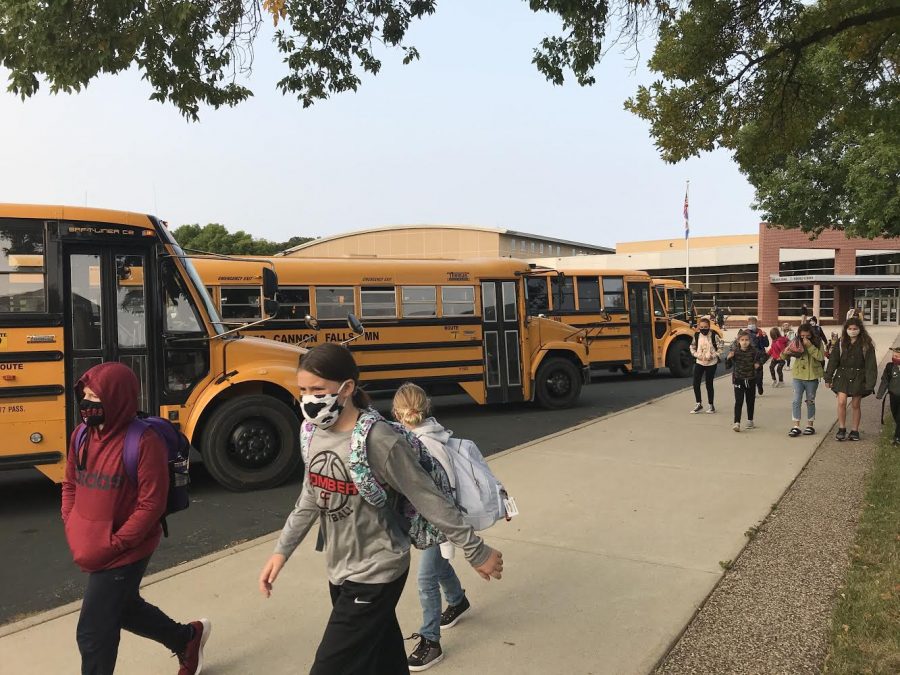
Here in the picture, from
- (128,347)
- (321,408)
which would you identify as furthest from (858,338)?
(128,347)

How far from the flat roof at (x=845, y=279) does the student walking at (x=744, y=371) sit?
3804cm

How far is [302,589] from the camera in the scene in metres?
4.12

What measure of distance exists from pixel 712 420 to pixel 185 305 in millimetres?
7611

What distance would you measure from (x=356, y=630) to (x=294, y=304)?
8.91m

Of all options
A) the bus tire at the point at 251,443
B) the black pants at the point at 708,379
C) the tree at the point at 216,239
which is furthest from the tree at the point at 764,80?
the tree at the point at 216,239

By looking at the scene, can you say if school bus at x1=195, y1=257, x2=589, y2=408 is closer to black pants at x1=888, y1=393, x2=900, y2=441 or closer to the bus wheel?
the bus wheel

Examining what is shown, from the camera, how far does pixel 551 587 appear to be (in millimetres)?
4121

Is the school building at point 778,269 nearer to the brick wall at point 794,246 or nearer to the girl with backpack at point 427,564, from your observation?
the brick wall at point 794,246

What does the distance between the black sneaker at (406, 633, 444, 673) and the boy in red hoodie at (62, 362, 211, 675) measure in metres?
1.30

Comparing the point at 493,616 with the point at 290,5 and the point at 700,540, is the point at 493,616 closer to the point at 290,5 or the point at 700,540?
the point at 700,540

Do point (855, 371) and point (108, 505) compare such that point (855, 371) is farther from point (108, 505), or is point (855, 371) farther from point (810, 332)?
point (108, 505)

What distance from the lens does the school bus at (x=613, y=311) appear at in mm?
15547

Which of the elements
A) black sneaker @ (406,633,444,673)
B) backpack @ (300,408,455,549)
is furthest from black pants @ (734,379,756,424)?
backpack @ (300,408,455,549)

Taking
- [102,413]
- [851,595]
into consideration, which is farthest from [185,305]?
A: [851,595]
